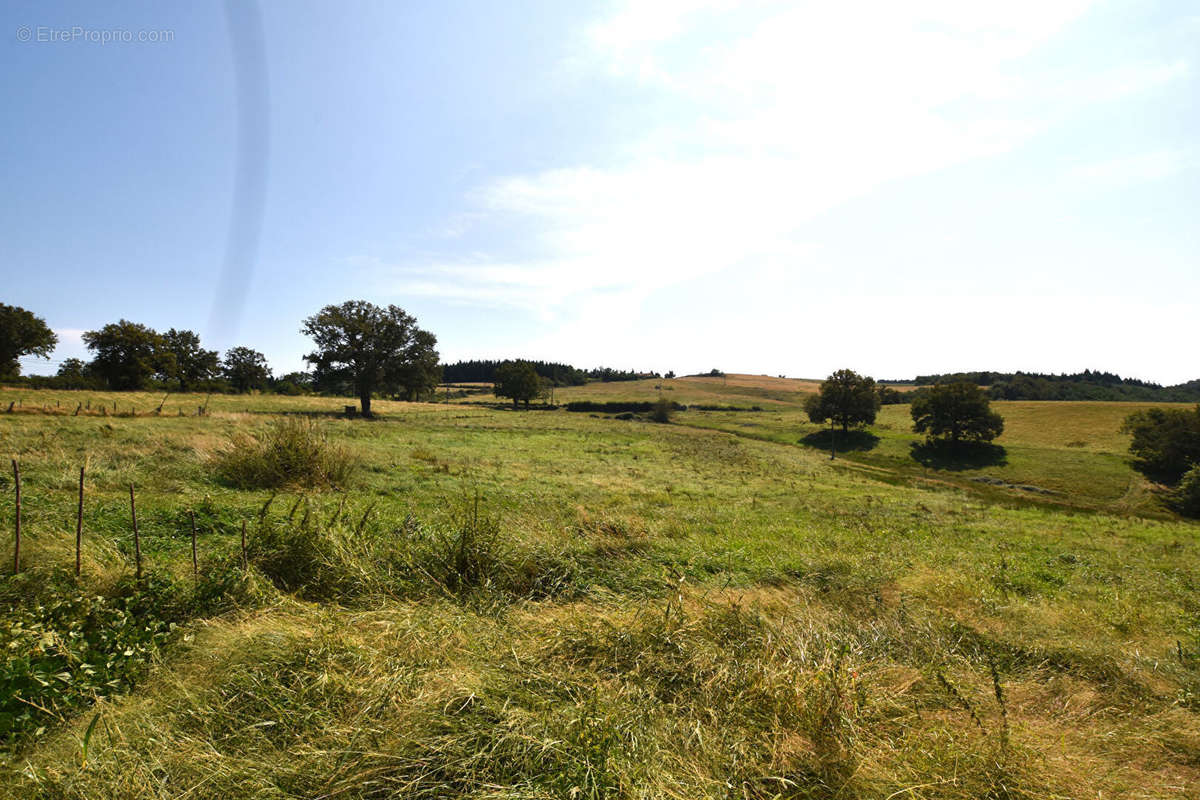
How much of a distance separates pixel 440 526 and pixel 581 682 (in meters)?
5.14

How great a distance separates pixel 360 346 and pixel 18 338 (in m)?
44.4

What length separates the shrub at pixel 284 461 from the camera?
485 inches

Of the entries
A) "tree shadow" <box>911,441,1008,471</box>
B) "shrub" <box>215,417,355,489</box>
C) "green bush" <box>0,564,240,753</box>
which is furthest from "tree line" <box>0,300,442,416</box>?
"tree shadow" <box>911,441,1008,471</box>

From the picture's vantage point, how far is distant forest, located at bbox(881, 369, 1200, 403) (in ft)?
362

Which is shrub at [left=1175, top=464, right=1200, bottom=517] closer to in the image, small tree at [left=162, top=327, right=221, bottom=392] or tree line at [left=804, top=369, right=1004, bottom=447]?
tree line at [left=804, top=369, right=1004, bottom=447]

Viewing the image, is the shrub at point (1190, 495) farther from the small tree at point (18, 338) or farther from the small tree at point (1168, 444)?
the small tree at point (18, 338)

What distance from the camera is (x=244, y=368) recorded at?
104 meters

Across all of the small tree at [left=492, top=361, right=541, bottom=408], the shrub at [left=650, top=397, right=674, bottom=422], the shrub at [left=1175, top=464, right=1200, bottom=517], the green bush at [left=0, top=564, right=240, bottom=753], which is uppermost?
the small tree at [left=492, top=361, right=541, bottom=408]

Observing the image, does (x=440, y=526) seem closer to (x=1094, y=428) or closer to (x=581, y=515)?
(x=581, y=515)

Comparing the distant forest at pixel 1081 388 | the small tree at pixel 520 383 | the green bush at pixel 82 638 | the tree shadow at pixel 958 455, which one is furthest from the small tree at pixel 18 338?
the distant forest at pixel 1081 388

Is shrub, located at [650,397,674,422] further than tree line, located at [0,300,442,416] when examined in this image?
Yes

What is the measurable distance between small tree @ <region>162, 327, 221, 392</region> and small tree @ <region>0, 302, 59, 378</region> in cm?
2194

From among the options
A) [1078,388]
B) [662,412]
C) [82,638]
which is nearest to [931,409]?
[662,412]

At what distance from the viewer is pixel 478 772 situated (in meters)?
3.24
